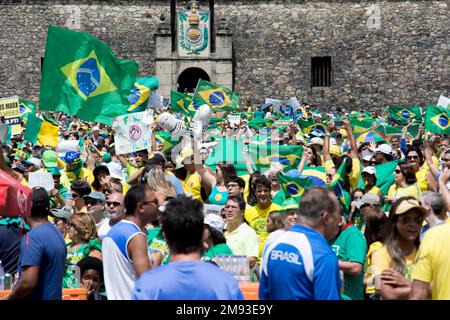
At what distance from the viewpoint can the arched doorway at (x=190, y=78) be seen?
122 ft

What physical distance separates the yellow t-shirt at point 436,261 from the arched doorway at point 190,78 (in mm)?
30433

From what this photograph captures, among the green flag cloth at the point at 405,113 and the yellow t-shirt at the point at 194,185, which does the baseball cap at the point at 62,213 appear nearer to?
the yellow t-shirt at the point at 194,185

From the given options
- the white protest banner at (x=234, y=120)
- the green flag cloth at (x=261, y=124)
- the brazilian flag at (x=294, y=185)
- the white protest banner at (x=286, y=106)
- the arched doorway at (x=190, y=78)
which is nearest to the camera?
the brazilian flag at (x=294, y=185)

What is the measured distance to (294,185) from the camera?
1132 cm

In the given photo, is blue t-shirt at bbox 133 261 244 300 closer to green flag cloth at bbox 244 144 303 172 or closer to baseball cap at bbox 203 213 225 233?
baseball cap at bbox 203 213 225 233

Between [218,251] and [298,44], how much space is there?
29.4 metres

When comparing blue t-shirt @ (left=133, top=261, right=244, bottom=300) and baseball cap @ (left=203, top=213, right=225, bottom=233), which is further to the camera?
baseball cap @ (left=203, top=213, right=225, bottom=233)

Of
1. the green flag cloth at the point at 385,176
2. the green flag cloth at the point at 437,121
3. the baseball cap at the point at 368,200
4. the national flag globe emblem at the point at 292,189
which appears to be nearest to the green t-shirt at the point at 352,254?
the baseball cap at the point at 368,200

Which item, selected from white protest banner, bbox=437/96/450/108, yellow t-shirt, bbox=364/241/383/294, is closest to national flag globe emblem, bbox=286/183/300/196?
yellow t-shirt, bbox=364/241/383/294

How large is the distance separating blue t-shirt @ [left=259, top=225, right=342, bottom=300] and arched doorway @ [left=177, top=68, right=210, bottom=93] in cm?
3056

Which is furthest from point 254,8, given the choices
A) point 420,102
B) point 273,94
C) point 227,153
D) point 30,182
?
point 30,182

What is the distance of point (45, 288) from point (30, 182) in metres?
4.79

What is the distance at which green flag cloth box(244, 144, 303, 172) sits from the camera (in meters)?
14.9

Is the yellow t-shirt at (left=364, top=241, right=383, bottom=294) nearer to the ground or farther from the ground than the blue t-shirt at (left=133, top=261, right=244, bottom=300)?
nearer to the ground
